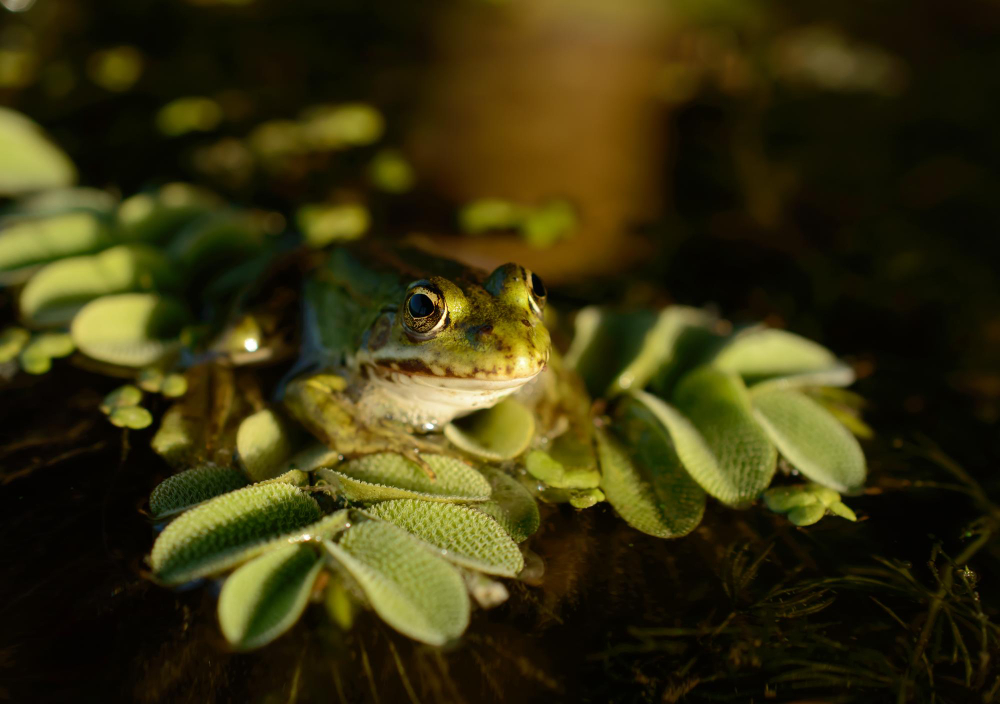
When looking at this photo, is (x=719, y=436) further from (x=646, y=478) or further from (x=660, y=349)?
(x=660, y=349)

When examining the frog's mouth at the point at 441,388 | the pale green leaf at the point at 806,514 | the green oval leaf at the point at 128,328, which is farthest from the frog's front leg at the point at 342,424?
the pale green leaf at the point at 806,514

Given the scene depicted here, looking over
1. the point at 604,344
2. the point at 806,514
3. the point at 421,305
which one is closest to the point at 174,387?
the point at 421,305

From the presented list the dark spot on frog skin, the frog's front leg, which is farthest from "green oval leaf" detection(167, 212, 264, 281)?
the dark spot on frog skin

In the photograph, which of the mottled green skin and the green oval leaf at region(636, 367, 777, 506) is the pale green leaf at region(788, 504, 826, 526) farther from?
the mottled green skin

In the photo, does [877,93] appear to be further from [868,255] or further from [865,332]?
[865,332]

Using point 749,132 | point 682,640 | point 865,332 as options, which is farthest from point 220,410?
point 749,132
